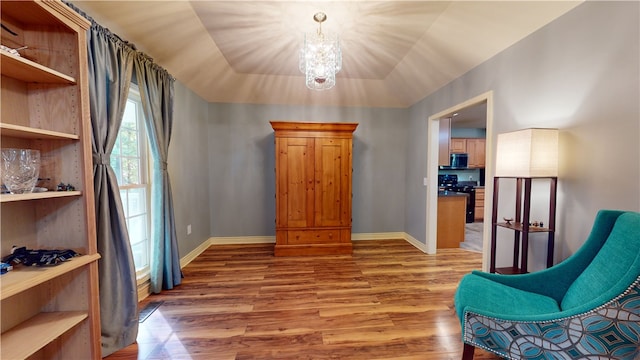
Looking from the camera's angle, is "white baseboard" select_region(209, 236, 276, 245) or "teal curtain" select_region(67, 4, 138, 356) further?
"white baseboard" select_region(209, 236, 276, 245)

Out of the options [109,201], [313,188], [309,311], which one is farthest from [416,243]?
[109,201]

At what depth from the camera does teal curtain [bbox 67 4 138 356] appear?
1549 mm

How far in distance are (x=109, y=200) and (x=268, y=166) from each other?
7.94 feet

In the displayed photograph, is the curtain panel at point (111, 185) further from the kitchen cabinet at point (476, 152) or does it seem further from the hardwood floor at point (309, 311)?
the kitchen cabinet at point (476, 152)

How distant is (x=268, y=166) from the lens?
13.0 feet

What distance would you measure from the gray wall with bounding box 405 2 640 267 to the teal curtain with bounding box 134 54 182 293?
3392 millimetres

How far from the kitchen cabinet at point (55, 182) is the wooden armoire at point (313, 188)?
2169 millimetres

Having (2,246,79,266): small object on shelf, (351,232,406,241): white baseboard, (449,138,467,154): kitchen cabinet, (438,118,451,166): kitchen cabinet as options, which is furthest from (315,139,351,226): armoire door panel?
(449,138,467,154): kitchen cabinet

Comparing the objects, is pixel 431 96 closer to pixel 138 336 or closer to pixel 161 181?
pixel 161 181

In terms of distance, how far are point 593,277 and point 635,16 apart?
58.5 inches

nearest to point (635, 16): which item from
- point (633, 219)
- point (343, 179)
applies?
point (633, 219)

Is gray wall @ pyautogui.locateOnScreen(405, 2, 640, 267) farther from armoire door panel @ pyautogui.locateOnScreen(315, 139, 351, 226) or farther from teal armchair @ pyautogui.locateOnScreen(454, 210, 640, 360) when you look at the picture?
armoire door panel @ pyautogui.locateOnScreen(315, 139, 351, 226)

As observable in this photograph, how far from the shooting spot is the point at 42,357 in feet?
4.29

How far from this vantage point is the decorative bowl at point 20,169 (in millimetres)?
1088
